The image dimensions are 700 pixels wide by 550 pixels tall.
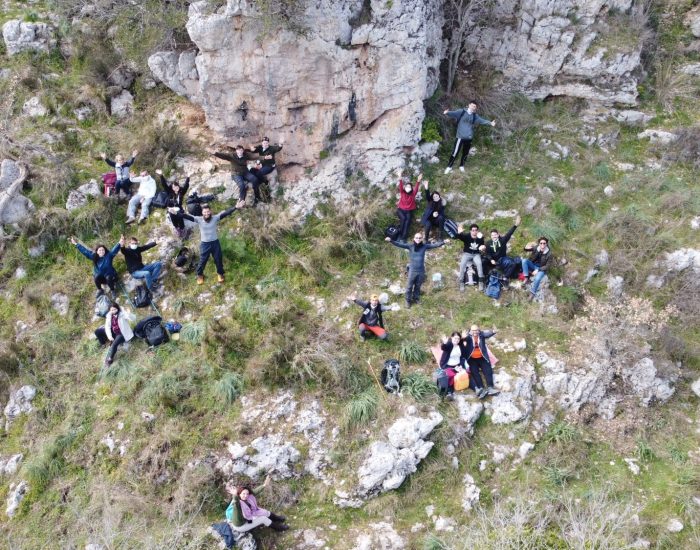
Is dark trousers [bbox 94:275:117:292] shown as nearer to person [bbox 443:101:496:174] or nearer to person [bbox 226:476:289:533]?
person [bbox 226:476:289:533]

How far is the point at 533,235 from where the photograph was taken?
11.3 metres

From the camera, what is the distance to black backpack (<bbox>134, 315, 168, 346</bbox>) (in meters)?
9.92

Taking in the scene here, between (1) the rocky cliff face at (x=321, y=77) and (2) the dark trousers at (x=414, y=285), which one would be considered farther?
(1) the rocky cliff face at (x=321, y=77)

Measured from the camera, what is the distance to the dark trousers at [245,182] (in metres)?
11.5

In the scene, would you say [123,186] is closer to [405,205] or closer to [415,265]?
[405,205]

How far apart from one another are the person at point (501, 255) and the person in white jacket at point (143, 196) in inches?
289

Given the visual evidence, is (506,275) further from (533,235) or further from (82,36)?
(82,36)

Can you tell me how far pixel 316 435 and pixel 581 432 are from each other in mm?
4486

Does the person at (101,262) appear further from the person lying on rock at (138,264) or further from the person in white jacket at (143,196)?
the person in white jacket at (143,196)

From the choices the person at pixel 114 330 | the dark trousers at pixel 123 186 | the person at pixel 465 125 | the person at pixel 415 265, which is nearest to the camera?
the person at pixel 114 330

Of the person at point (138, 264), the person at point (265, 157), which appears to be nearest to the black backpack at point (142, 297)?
the person at point (138, 264)

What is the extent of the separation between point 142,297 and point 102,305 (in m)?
0.79

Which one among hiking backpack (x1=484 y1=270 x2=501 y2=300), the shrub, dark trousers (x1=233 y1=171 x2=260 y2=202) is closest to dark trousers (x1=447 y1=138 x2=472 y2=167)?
hiking backpack (x1=484 y1=270 x2=501 y2=300)

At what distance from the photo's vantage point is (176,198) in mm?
11352
